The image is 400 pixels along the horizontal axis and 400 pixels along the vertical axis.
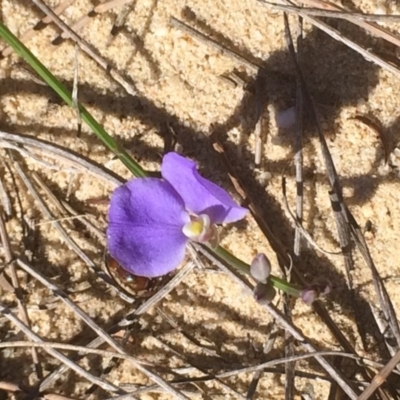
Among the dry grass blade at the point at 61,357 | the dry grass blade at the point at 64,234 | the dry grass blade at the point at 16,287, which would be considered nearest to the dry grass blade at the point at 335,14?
the dry grass blade at the point at 64,234

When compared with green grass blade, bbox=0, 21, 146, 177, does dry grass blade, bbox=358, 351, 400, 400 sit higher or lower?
lower

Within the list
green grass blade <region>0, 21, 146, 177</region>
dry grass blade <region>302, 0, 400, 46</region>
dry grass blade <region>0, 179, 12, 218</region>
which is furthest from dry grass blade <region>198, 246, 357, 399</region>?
dry grass blade <region>302, 0, 400, 46</region>

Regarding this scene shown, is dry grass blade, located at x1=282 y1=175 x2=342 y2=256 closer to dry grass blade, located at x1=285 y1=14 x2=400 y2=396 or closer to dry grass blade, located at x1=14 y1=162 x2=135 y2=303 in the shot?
dry grass blade, located at x1=285 y1=14 x2=400 y2=396

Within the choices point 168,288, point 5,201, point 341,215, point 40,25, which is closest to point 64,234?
point 5,201

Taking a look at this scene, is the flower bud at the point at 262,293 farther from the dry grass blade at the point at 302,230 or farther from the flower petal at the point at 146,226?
the dry grass blade at the point at 302,230

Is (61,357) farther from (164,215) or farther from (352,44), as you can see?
(352,44)

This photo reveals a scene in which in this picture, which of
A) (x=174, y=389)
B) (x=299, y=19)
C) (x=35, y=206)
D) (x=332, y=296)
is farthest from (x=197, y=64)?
(x=174, y=389)

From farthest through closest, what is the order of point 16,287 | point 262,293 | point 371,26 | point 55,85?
1. point 16,287
2. point 371,26
3. point 55,85
4. point 262,293

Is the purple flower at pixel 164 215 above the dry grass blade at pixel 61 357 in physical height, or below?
above
